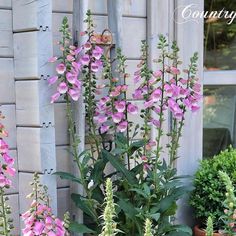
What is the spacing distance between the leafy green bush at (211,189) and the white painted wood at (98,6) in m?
0.96

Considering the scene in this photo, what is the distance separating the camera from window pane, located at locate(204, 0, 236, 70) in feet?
9.08

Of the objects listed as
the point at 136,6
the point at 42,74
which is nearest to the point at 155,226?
the point at 42,74

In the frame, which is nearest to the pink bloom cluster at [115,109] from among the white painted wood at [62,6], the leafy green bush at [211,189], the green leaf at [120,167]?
the green leaf at [120,167]

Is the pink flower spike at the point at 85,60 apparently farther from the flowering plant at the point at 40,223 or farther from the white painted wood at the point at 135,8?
the flowering plant at the point at 40,223

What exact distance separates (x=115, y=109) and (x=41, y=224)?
2.04 ft

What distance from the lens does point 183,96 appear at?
6.53 feet

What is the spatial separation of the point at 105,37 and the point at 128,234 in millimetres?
870

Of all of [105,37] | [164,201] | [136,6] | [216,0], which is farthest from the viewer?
[216,0]

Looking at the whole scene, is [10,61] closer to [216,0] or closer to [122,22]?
[122,22]

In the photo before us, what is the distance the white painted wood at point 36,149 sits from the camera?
198 centimetres

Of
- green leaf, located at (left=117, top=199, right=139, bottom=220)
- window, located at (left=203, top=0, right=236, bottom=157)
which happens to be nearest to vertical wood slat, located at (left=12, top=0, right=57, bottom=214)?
green leaf, located at (left=117, top=199, right=139, bottom=220)

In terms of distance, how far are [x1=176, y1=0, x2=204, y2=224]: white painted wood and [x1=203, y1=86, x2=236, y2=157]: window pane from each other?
0.17 m

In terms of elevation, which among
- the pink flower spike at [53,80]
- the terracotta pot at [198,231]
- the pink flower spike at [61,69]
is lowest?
the terracotta pot at [198,231]

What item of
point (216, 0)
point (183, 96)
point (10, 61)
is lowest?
point (183, 96)
